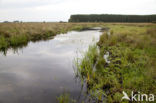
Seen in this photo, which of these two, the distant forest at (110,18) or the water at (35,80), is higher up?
the distant forest at (110,18)

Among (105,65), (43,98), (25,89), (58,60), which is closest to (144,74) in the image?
(105,65)

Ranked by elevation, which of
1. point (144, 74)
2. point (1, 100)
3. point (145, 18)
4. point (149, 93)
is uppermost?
point (145, 18)

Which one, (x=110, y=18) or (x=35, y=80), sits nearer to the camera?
(x=35, y=80)

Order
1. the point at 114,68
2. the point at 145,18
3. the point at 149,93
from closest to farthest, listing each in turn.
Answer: the point at 149,93, the point at 114,68, the point at 145,18

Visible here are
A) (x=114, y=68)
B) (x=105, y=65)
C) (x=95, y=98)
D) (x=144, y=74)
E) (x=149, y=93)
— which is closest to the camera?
(x=149, y=93)

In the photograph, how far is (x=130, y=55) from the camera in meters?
5.71

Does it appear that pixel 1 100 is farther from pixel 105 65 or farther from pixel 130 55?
pixel 130 55

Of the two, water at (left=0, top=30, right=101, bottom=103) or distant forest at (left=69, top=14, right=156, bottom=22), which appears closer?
water at (left=0, top=30, right=101, bottom=103)

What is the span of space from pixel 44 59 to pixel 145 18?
61954 millimetres

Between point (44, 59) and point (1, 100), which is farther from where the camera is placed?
point (44, 59)

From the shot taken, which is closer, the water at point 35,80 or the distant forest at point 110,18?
the water at point 35,80

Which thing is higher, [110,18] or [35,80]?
[110,18]

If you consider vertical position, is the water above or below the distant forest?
below

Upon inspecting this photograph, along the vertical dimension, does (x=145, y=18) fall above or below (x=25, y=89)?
above
